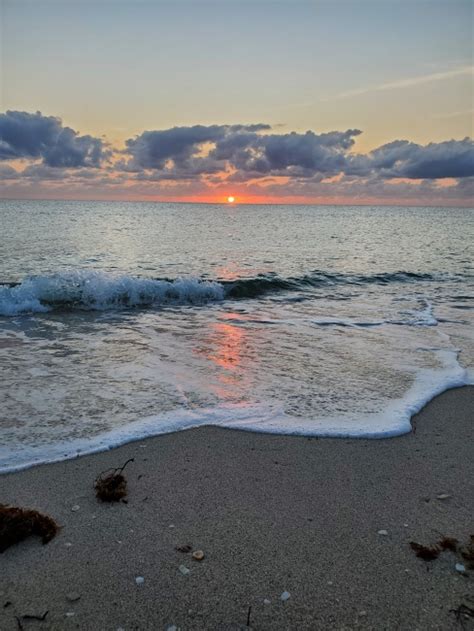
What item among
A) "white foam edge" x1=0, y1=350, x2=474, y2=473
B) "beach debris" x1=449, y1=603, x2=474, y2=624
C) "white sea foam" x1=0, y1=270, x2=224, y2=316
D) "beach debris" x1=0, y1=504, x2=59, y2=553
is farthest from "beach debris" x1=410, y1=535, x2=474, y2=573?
"white sea foam" x1=0, y1=270, x2=224, y2=316

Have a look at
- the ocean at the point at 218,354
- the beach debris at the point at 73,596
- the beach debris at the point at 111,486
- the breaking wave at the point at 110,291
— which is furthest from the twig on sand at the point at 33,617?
the breaking wave at the point at 110,291

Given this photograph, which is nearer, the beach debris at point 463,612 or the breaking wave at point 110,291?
the beach debris at point 463,612

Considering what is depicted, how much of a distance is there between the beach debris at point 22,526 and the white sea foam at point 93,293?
8.14 meters

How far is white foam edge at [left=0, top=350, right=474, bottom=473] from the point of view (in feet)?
14.2

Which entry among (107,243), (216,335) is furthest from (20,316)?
(107,243)

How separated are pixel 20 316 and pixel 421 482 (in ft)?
29.8

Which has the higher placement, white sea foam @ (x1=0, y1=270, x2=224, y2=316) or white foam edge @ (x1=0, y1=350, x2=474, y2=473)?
white foam edge @ (x1=0, y1=350, x2=474, y2=473)

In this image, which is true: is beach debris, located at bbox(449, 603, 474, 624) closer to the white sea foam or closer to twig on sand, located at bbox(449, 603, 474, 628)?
twig on sand, located at bbox(449, 603, 474, 628)

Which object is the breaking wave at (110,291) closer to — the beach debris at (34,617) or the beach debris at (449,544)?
the beach debris at (34,617)

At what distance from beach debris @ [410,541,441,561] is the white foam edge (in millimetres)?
1686

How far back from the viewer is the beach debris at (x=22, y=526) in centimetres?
309

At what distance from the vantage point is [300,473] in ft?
13.3

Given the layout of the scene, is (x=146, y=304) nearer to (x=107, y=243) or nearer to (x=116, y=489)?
(x=116, y=489)

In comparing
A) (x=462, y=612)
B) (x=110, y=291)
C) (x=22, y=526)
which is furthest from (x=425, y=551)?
(x=110, y=291)
